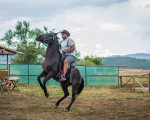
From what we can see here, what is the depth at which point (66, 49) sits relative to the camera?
29.0ft

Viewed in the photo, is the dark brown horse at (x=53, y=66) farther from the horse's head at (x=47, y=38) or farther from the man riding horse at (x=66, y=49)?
the man riding horse at (x=66, y=49)

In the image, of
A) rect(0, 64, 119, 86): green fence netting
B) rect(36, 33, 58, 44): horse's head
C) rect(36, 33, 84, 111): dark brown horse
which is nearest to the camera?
rect(36, 33, 84, 111): dark brown horse

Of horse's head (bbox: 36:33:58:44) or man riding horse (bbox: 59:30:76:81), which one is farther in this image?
man riding horse (bbox: 59:30:76:81)

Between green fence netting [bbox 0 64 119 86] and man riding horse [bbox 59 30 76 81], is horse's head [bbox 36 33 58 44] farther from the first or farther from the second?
green fence netting [bbox 0 64 119 86]

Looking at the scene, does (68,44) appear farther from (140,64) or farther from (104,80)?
(140,64)

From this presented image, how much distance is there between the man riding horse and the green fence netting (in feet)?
46.1

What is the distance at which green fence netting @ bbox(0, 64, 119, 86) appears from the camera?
73.5 feet

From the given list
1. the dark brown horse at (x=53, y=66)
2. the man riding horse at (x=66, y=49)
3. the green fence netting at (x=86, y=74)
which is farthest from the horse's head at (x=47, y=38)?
the green fence netting at (x=86, y=74)

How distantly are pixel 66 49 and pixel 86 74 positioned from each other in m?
14.3

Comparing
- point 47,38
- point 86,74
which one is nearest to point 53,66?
point 47,38

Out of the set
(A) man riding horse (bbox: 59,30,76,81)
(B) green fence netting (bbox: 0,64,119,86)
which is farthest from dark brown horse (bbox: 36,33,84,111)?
(B) green fence netting (bbox: 0,64,119,86)

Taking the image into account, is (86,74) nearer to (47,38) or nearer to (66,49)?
(66,49)

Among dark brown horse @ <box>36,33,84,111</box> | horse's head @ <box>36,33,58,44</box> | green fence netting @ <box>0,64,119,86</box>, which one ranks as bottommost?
green fence netting @ <box>0,64,119,86</box>

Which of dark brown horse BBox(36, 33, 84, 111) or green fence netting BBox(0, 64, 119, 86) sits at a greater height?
dark brown horse BBox(36, 33, 84, 111)
